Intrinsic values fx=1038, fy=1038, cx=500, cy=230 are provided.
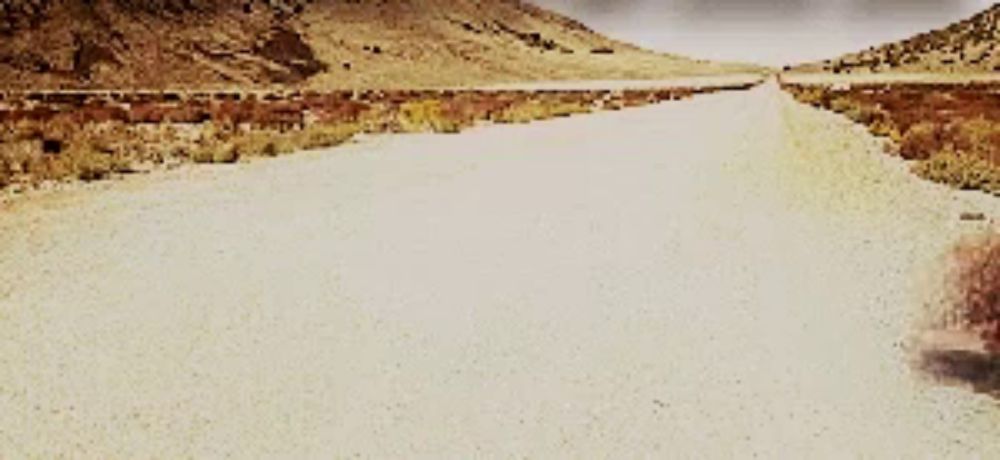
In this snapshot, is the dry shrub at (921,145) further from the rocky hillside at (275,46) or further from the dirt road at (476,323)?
the rocky hillside at (275,46)

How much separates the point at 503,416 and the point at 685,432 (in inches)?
38.8

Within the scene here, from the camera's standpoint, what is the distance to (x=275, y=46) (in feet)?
306

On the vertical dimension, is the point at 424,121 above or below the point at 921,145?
above

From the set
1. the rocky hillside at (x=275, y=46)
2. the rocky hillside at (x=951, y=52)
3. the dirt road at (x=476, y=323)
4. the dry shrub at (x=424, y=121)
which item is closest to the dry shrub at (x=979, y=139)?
the dirt road at (x=476, y=323)

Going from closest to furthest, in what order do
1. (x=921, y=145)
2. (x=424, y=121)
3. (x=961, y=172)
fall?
(x=961, y=172)
(x=921, y=145)
(x=424, y=121)

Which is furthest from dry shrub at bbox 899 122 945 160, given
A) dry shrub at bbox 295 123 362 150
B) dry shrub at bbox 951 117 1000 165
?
dry shrub at bbox 295 123 362 150

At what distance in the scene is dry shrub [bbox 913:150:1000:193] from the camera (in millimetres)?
16016

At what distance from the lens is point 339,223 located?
11.9 meters

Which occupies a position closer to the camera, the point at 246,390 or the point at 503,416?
the point at 503,416

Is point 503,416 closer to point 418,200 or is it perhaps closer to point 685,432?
point 685,432

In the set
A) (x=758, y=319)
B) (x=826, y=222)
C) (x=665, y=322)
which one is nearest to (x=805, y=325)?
(x=758, y=319)

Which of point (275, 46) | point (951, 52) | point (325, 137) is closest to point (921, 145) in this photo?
point (325, 137)

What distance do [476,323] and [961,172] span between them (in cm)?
1187

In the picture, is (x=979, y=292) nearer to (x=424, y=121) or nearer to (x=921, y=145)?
(x=921, y=145)
